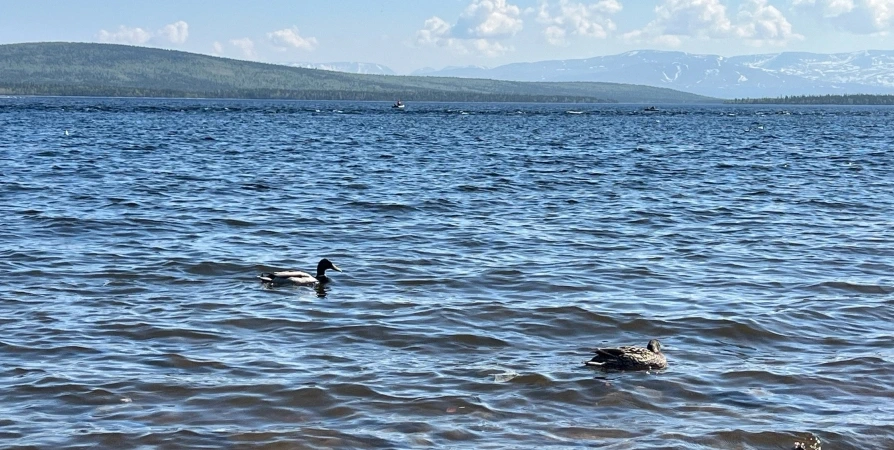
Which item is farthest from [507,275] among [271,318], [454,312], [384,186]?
[384,186]

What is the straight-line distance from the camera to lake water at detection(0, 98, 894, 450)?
10680 mm

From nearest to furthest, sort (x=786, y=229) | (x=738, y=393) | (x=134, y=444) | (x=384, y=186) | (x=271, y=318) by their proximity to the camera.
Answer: (x=134, y=444), (x=738, y=393), (x=271, y=318), (x=786, y=229), (x=384, y=186)

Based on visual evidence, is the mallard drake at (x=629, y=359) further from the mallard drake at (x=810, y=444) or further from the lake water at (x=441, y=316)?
the mallard drake at (x=810, y=444)

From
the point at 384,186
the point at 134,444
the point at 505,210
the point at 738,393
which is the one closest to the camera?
the point at 134,444

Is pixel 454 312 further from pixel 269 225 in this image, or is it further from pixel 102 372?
pixel 269 225

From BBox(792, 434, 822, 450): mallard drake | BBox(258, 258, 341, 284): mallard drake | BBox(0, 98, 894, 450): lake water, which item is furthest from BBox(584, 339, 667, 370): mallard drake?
BBox(258, 258, 341, 284): mallard drake

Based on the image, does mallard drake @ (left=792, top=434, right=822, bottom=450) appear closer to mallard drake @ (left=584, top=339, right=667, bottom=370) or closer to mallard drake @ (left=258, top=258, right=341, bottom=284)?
mallard drake @ (left=584, top=339, right=667, bottom=370)

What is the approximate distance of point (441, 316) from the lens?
1550 cm

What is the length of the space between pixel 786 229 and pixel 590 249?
20.4ft

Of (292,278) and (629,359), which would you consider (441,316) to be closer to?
(292,278)

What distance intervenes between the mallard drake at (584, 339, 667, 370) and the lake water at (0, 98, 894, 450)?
172 millimetres

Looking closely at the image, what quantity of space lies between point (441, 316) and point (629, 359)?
389 centimetres

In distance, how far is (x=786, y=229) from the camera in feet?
81.7

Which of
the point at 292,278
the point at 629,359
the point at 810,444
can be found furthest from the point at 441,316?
Answer: the point at 810,444
